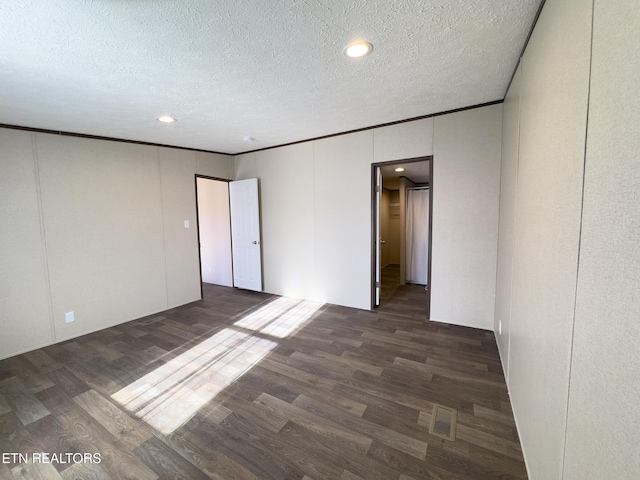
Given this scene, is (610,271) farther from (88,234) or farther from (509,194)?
(88,234)

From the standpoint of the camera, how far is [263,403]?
2.16 m

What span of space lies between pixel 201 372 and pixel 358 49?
299cm

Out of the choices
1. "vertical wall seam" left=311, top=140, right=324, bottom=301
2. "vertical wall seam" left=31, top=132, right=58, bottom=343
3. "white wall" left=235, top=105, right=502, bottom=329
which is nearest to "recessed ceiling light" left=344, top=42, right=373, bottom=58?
"white wall" left=235, top=105, right=502, bottom=329

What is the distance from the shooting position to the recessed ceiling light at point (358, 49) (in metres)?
1.81

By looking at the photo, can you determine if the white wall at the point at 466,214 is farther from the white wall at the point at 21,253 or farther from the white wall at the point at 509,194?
the white wall at the point at 21,253

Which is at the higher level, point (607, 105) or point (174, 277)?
point (607, 105)

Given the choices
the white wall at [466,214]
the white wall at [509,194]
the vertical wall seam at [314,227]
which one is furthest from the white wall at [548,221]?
the vertical wall seam at [314,227]

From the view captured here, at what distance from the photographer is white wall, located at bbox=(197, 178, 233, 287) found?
5.62 metres

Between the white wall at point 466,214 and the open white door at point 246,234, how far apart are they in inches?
118

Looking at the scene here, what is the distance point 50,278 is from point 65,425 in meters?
2.10

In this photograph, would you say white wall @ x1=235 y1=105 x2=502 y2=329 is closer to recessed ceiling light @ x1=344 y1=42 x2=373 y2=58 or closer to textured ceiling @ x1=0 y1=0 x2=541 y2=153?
textured ceiling @ x1=0 y1=0 x2=541 y2=153

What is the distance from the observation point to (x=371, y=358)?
9.10 feet

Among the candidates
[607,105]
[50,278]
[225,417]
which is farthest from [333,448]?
[50,278]

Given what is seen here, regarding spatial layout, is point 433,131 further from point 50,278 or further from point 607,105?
point 50,278
